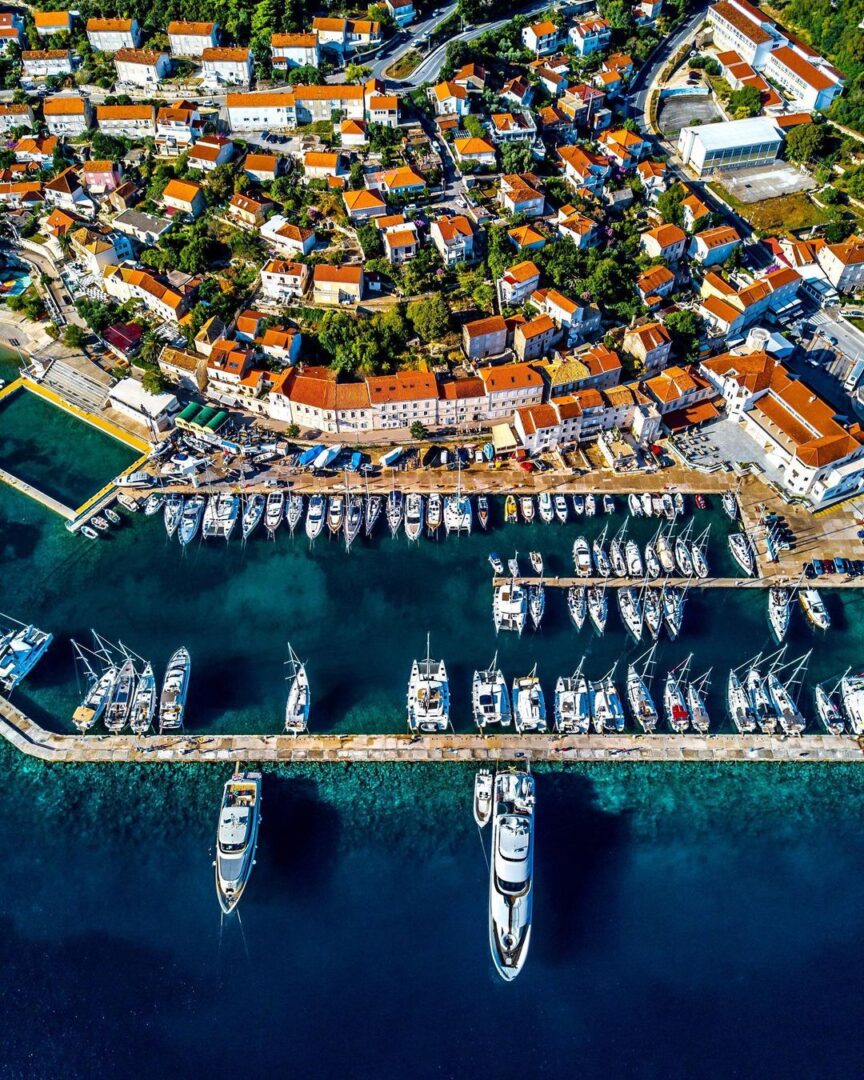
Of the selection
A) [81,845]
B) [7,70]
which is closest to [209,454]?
[81,845]

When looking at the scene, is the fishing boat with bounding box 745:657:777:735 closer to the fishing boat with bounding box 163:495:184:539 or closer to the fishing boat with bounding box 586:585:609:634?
the fishing boat with bounding box 586:585:609:634

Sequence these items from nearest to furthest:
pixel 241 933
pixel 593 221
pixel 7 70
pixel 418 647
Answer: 1. pixel 241 933
2. pixel 418 647
3. pixel 593 221
4. pixel 7 70

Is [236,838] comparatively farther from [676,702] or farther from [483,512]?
[483,512]

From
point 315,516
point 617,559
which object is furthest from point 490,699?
point 315,516

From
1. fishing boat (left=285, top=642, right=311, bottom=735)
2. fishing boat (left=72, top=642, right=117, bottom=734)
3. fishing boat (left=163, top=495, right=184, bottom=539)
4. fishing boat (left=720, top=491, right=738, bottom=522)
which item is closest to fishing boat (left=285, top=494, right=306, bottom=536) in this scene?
fishing boat (left=163, top=495, right=184, bottom=539)

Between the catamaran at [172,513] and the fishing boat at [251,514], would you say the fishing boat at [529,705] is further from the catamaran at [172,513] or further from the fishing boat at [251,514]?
the catamaran at [172,513]

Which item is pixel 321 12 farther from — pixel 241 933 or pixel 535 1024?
pixel 535 1024
